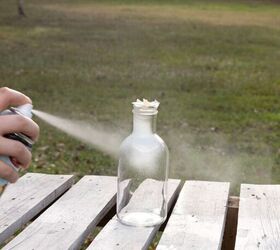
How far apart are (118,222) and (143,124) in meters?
0.25

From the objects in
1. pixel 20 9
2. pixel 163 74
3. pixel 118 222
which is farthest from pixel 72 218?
pixel 20 9

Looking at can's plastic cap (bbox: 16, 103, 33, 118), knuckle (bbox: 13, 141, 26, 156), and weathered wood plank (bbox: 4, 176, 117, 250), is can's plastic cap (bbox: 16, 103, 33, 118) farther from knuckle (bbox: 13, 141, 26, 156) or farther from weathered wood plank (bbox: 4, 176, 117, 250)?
weathered wood plank (bbox: 4, 176, 117, 250)

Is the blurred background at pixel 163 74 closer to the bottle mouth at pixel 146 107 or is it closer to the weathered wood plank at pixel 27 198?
the weathered wood plank at pixel 27 198

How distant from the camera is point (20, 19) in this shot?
35.9ft

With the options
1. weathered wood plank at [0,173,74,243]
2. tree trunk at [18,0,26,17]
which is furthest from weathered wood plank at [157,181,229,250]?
tree trunk at [18,0,26,17]

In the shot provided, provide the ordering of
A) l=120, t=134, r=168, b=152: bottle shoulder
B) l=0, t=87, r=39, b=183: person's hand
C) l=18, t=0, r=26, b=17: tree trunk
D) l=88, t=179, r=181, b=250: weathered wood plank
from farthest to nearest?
l=18, t=0, r=26, b=17: tree trunk, l=120, t=134, r=168, b=152: bottle shoulder, l=88, t=179, r=181, b=250: weathered wood plank, l=0, t=87, r=39, b=183: person's hand

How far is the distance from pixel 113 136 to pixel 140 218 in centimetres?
368

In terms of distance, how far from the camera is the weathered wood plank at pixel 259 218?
1643 millimetres

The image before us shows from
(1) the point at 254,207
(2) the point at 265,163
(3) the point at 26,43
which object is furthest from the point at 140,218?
(3) the point at 26,43

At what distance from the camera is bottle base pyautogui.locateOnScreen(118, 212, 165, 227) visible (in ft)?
5.65

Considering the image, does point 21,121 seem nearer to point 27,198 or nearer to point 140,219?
point 140,219

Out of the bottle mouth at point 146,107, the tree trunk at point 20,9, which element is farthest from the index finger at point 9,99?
the tree trunk at point 20,9

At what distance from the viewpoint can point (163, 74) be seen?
8109 millimetres

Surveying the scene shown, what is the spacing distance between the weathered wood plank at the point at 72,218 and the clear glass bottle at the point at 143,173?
0.30ft
